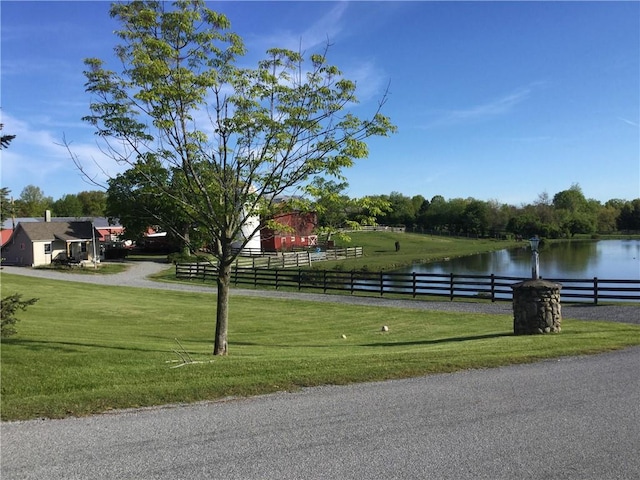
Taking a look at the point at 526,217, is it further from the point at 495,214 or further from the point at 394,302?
the point at 394,302

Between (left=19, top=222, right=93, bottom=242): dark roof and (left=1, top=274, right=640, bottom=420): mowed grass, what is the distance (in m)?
32.4

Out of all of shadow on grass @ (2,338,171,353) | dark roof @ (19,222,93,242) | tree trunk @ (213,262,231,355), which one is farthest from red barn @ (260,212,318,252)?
dark roof @ (19,222,93,242)

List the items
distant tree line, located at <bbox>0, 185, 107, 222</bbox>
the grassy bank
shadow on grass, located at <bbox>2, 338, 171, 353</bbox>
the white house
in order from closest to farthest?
1. shadow on grass, located at <bbox>2, 338, 171, 353</bbox>
2. the white house
3. the grassy bank
4. distant tree line, located at <bbox>0, 185, 107, 222</bbox>

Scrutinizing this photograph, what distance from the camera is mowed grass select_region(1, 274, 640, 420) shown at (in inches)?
255

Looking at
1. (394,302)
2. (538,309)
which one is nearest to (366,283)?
(394,302)

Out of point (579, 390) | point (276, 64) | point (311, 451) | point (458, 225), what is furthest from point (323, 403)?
point (458, 225)

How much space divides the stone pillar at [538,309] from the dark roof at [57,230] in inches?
1836

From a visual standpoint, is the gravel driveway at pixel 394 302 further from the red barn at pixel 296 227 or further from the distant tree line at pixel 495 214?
the distant tree line at pixel 495 214

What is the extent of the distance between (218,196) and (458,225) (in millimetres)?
120272

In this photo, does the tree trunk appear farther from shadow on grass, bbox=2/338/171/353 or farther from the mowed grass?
shadow on grass, bbox=2/338/171/353

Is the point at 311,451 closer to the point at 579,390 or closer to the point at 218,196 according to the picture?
the point at 579,390

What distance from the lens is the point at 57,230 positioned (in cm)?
5072

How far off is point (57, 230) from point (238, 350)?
46073mm

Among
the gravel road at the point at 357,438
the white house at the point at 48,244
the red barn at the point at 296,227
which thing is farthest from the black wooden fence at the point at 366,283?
the white house at the point at 48,244
